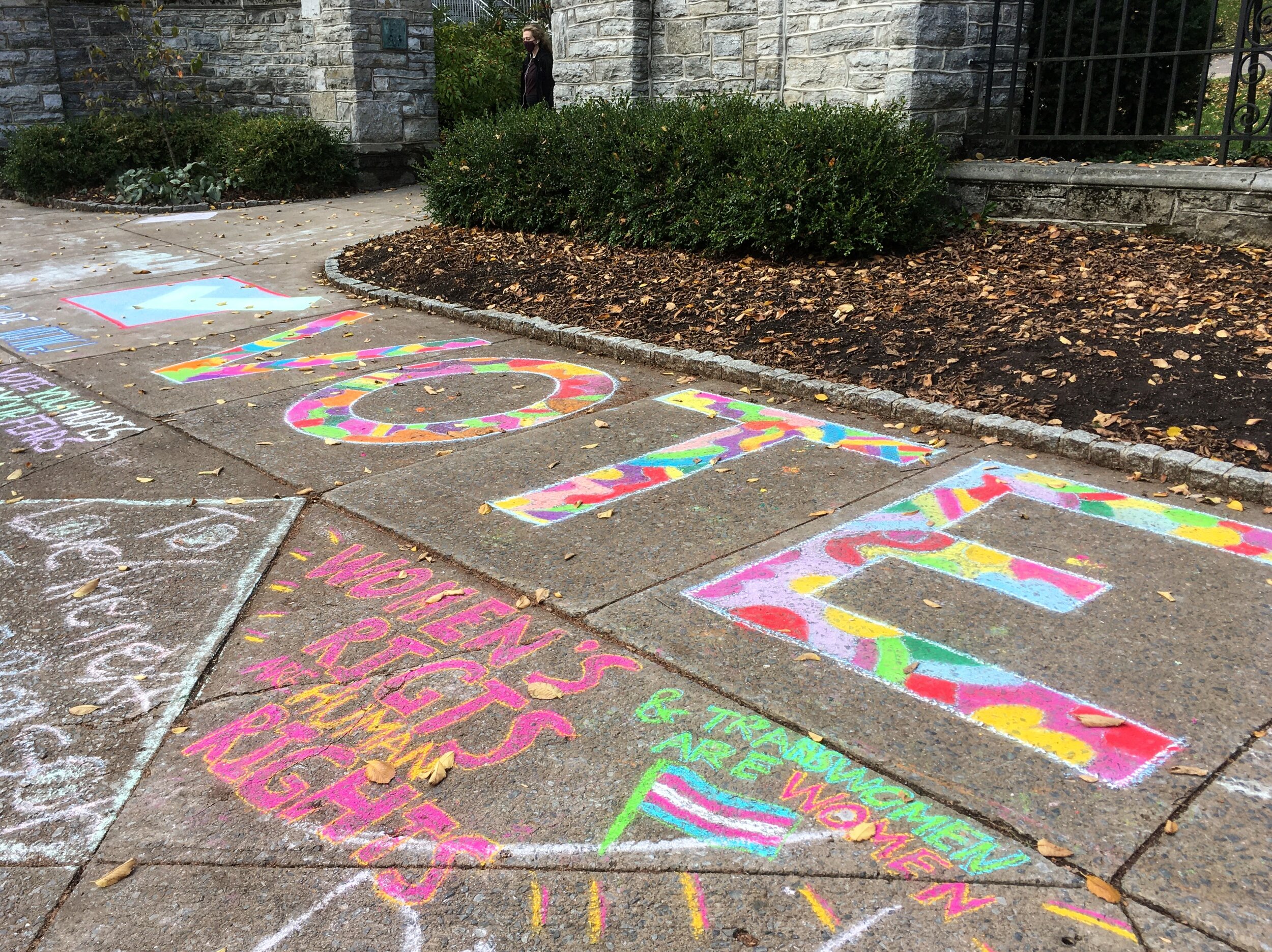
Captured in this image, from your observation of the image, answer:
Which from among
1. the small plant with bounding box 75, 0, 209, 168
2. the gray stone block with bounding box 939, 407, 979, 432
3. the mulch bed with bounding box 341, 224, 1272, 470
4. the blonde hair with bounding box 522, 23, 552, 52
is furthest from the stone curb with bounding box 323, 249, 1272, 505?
the small plant with bounding box 75, 0, 209, 168

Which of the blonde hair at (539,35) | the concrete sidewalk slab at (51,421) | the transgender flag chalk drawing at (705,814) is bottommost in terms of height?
the transgender flag chalk drawing at (705,814)

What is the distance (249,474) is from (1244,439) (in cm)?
457

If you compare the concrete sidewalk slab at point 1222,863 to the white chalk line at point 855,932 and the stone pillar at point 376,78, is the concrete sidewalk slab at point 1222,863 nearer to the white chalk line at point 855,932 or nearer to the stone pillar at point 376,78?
the white chalk line at point 855,932

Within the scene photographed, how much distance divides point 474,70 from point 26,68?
6726 mm

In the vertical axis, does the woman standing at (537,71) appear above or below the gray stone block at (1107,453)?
above

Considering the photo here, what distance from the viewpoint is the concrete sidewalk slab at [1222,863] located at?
7.43 ft

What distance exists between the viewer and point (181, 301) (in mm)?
9039

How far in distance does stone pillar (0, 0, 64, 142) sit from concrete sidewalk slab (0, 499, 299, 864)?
14.4 meters

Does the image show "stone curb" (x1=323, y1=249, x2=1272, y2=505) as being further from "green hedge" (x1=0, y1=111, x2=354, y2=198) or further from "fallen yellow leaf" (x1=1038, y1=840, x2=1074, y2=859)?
"green hedge" (x1=0, y1=111, x2=354, y2=198)

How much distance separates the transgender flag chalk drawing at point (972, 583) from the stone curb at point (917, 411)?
0.91 feet

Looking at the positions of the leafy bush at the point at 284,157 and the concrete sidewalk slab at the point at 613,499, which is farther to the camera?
the leafy bush at the point at 284,157

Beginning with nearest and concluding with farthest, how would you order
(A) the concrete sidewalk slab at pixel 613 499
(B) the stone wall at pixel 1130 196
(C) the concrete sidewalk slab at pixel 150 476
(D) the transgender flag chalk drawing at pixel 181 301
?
(A) the concrete sidewalk slab at pixel 613 499, (C) the concrete sidewalk slab at pixel 150 476, (B) the stone wall at pixel 1130 196, (D) the transgender flag chalk drawing at pixel 181 301

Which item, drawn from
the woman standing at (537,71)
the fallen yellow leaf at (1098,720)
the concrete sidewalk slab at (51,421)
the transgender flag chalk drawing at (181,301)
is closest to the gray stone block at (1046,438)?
the fallen yellow leaf at (1098,720)

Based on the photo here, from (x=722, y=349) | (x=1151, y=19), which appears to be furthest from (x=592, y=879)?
(x=1151, y=19)
